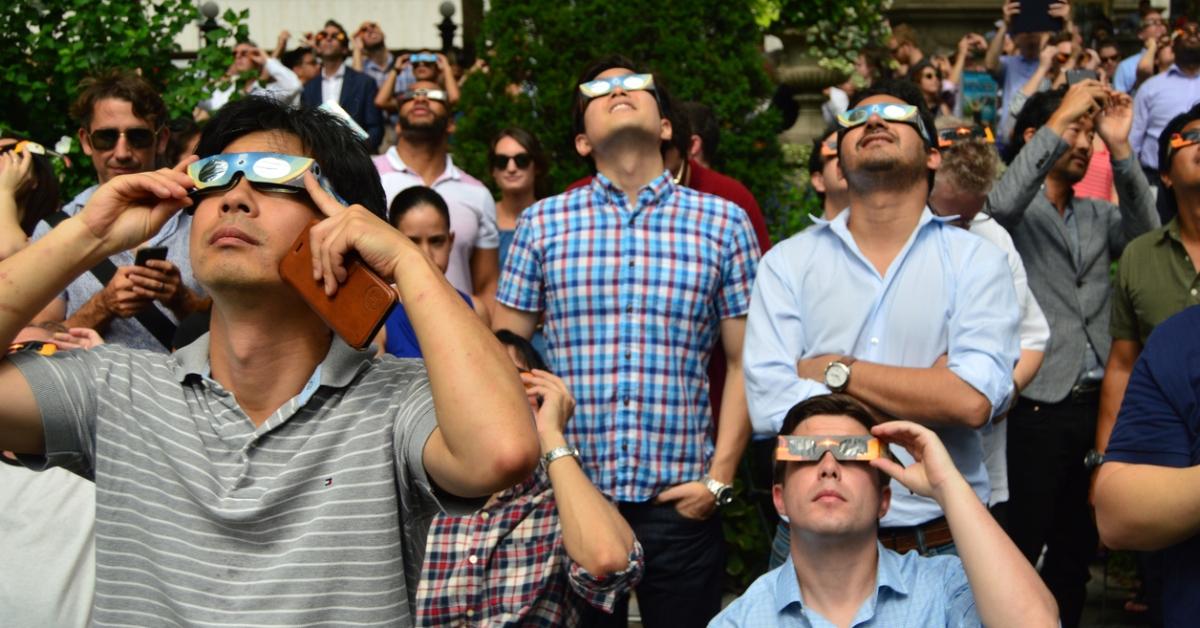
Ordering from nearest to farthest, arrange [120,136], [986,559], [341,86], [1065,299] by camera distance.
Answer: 1. [986,559]
2. [120,136]
3. [1065,299]
4. [341,86]

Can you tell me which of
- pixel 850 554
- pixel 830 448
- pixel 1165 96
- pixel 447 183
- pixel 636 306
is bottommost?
pixel 850 554

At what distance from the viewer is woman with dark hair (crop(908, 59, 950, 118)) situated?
38.2 feet

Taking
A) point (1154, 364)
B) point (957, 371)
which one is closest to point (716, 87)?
point (957, 371)

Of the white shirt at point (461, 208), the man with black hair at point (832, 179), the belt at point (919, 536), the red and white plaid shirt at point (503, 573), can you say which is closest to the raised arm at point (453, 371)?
the red and white plaid shirt at point (503, 573)

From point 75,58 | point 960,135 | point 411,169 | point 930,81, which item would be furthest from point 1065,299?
point 930,81

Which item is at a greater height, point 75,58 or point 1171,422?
→ point 75,58

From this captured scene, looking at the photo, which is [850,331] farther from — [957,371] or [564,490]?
[564,490]

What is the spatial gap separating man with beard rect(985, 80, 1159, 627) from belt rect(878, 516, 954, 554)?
1.62 m

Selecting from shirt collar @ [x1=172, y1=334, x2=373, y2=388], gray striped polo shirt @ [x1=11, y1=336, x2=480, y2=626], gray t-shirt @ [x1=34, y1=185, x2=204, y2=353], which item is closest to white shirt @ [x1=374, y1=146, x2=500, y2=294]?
gray t-shirt @ [x1=34, y1=185, x2=204, y2=353]

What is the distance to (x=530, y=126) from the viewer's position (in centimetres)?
812

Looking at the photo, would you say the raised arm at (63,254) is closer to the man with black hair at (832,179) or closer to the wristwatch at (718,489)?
the wristwatch at (718,489)

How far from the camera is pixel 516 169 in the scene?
25.0ft

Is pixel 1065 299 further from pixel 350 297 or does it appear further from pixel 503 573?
pixel 350 297

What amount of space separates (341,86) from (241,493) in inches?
381
